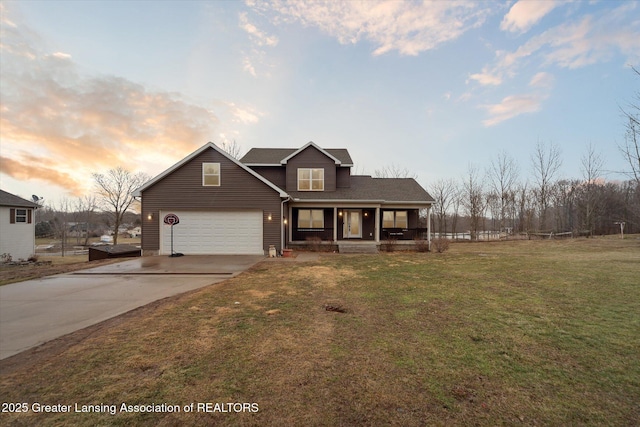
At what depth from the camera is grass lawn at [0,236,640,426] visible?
90.8 inches

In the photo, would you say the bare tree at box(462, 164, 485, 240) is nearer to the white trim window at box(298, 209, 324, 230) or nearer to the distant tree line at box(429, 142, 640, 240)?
the distant tree line at box(429, 142, 640, 240)

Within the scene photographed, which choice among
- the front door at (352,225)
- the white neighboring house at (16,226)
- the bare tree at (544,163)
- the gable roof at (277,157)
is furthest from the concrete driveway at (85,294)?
the bare tree at (544,163)

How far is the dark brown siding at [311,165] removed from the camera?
56.5ft

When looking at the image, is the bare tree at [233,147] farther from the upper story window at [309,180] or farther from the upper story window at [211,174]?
the upper story window at [211,174]

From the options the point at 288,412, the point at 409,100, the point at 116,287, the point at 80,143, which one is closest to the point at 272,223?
the point at 116,287

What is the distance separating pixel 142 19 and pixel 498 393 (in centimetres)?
1880

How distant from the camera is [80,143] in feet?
64.1

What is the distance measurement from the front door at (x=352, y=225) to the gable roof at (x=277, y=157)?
361 cm

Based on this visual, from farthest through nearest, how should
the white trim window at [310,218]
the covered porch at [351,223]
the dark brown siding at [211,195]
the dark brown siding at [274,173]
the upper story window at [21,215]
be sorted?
the upper story window at [21,215]
the dark brown siding at [274,173]
the white trim window at [310,218]
the covered porch at [351,223]
the dark brown siding at [211,195]

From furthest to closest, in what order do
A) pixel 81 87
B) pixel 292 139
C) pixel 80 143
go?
pixel 292 139
pixel 80 143
pixel 81 87

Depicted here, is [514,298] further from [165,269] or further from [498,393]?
[165,269]

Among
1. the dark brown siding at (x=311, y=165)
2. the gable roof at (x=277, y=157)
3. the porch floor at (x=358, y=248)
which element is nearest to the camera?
the porch floor at (x=358, y=248)

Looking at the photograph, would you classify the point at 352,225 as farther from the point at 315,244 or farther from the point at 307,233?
the point at 315,244

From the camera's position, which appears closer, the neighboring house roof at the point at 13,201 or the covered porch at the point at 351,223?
the covered porch at the point at 351,223
